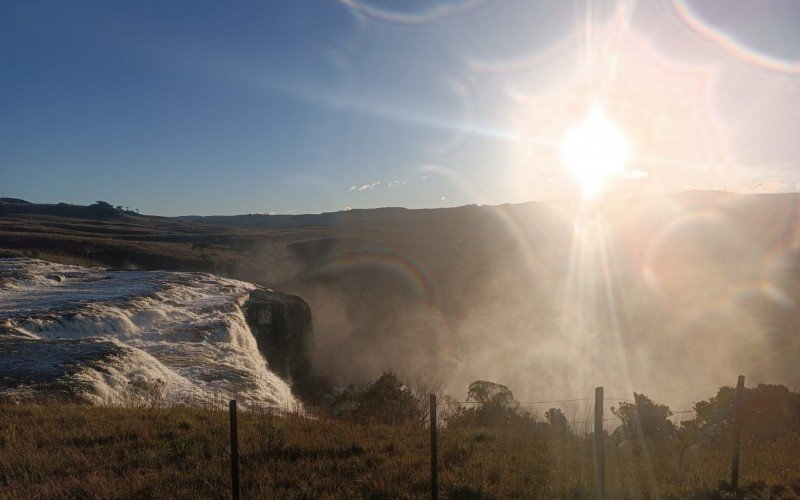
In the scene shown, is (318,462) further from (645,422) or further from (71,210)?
(71,210)

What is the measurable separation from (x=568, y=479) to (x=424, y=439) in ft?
10.8

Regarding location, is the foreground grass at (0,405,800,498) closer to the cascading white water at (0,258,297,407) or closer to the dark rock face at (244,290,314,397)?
the cascading white water at (0,258,297,407)

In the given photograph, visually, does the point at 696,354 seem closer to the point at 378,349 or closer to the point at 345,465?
the point at 378,349

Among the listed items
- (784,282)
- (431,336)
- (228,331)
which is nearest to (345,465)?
(228,331)

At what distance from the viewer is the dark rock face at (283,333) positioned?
2938 cm

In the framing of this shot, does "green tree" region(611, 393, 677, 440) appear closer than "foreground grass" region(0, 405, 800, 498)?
No

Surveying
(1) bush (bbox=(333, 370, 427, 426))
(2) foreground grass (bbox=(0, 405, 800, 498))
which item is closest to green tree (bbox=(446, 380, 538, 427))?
(1) bush (bbox=(333, 370, 427, 426))

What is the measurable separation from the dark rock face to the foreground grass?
59.1 ft

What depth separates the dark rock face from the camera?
96.4ft

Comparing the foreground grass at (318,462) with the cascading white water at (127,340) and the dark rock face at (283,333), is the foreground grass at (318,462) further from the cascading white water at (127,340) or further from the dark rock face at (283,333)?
the dark rock face at (283,333)

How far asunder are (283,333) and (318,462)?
24687 millimetres

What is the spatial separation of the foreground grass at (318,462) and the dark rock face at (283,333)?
18.0m

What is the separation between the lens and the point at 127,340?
802 inches

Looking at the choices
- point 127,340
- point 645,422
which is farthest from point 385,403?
point 127,340
